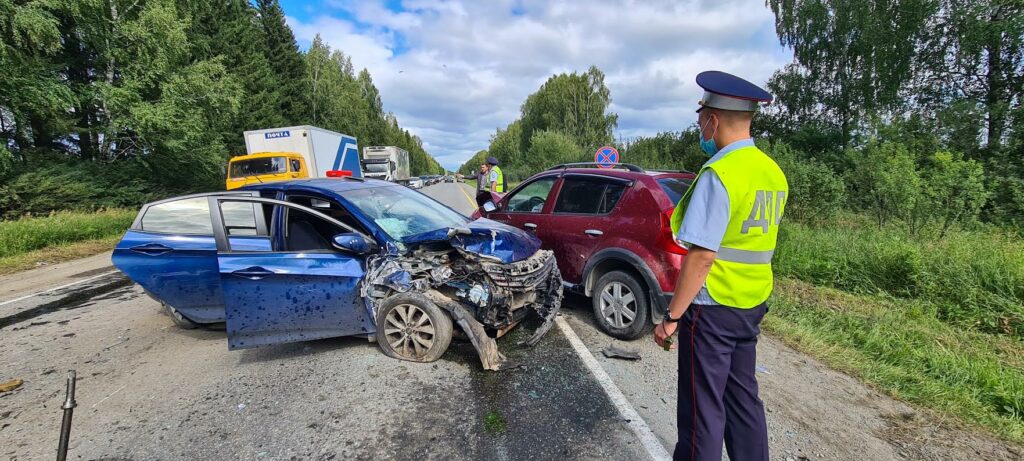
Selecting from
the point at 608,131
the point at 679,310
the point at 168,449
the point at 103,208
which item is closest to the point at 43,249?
the point at 103,208

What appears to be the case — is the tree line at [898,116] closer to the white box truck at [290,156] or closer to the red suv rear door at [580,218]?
the red suv rear door at [580,218]

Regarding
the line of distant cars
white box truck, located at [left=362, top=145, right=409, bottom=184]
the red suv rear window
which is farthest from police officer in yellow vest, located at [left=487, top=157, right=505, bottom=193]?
white box truck, located at [left=362, top=145, right=409, bottom=184]

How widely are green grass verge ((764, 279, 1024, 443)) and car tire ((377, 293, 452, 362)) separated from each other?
10.9 feet

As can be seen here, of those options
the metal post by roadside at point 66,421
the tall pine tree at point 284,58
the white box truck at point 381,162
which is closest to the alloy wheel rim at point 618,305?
the metal post by roadside at point 66,421

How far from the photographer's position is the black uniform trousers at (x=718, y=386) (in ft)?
6.44

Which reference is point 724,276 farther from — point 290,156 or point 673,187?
point 290,156

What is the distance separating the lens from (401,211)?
4.48 meters

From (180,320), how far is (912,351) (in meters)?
7.07

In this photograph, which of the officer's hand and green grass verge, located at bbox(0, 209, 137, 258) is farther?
green grass verge, located at bbox(0, 209, 137, 258)

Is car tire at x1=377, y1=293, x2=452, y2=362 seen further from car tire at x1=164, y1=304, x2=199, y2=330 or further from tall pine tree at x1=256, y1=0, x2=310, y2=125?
tall pine tree at x1=256, y1=0, x2=310, y2=125

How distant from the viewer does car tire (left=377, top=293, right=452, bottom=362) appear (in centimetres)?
360

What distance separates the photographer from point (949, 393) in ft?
10.4

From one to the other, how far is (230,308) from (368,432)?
1.73 m

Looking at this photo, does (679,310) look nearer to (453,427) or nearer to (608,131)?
(453,427)
